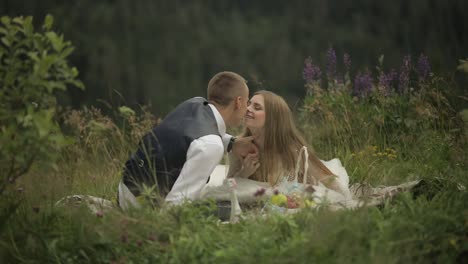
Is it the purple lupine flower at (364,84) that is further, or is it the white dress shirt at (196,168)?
the purple lupine flower at (364,84)

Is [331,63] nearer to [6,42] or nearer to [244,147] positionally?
[244,147]

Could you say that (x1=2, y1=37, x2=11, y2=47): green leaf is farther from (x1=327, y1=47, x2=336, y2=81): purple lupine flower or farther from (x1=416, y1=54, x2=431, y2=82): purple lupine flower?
(x1=416, y1=54, x2=431, y2=82): purple lupine flower

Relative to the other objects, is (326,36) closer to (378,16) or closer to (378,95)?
(378,16)

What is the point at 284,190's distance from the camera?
4.42 meters

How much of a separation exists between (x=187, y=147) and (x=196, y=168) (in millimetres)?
175

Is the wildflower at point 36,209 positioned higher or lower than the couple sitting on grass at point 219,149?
lower

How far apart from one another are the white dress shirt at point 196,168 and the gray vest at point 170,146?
3.1 inches

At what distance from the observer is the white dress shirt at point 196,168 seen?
383 cm

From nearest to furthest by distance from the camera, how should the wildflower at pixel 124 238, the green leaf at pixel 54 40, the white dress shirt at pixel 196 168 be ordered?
the green leaf at pixel 54 40 < the wildflower at pixel 124 238 < the white dress shirt at pixel 196 168

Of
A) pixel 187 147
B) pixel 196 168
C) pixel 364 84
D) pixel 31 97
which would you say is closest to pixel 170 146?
pixel 187 147

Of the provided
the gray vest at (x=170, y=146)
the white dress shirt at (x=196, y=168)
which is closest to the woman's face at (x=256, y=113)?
the gray vest at (x=170, y=146)

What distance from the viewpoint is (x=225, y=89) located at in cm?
442

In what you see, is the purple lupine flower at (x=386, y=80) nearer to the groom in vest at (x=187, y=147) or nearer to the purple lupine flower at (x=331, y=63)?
the purple lupine flower at (x=331, y=63)

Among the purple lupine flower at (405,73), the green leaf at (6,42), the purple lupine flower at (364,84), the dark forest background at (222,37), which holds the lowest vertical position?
the dark forest background at (222,37)
